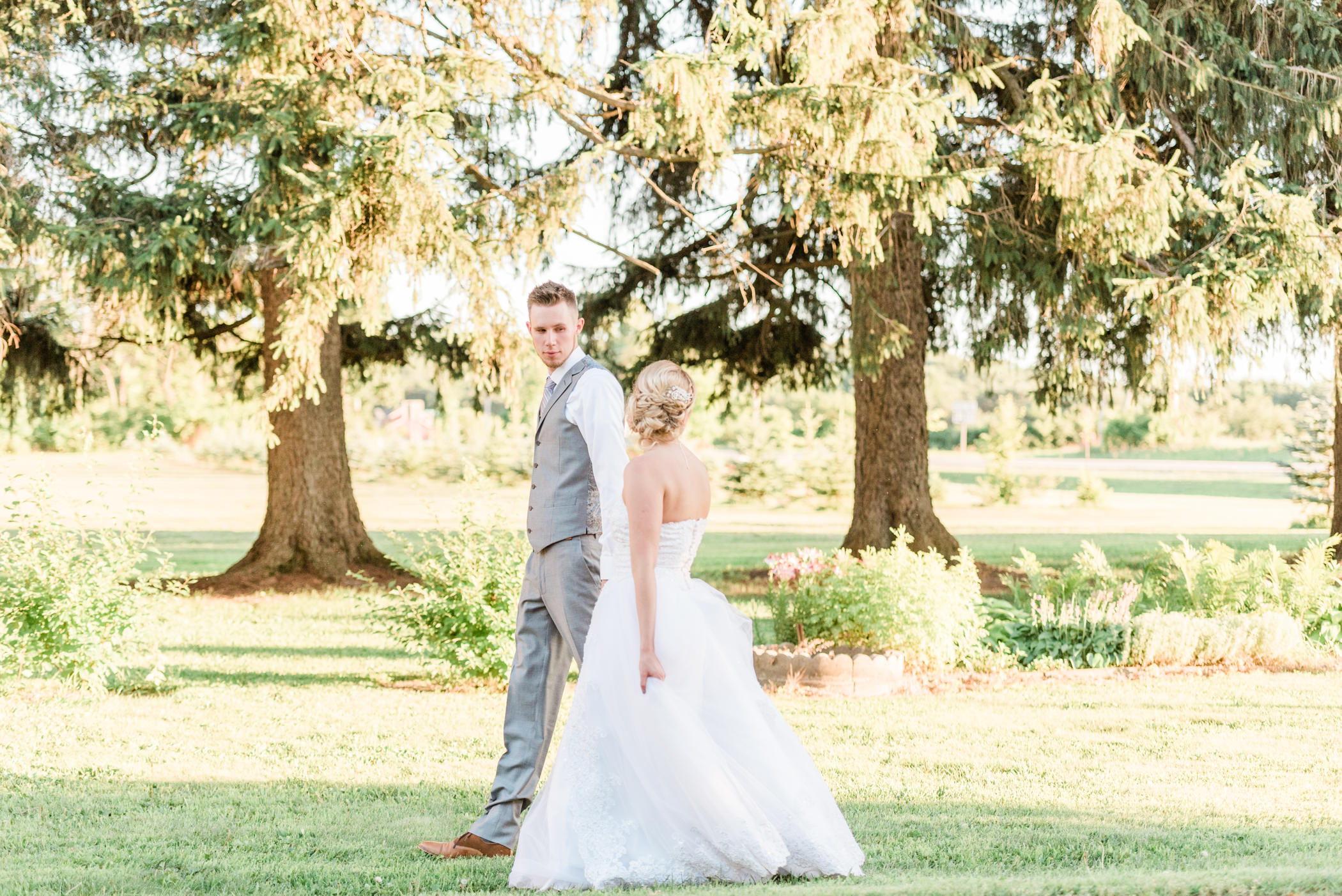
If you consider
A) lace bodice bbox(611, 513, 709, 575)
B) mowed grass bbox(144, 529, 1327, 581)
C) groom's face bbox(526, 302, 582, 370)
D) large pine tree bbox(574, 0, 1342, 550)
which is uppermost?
large pine tree bbox(574, 0, 1342, 550)

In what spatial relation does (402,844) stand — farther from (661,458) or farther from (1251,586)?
(1251,586)

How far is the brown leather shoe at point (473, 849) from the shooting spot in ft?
14.6

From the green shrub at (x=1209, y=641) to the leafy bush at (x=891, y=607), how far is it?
44.3 inches

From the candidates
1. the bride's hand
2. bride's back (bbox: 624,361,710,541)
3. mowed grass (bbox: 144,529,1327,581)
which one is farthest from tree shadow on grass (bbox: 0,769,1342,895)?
mowed grass (bbox: 144,529,1327,581)

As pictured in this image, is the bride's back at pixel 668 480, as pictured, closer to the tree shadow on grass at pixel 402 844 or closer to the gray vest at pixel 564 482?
the gray vest at pixel 564 482

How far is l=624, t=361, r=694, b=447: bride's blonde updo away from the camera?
13.4 feet

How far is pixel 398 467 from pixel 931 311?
3479cm

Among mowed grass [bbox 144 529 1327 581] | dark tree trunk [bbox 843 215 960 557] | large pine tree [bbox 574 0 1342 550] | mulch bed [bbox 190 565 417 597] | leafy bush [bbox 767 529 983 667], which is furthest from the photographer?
mowed grass [bbox 144 529 1327 581]

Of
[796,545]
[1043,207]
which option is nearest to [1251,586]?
[1043,207]

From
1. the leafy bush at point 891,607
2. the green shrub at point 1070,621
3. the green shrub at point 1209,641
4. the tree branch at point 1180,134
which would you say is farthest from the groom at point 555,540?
the tree branch at point 1180,134

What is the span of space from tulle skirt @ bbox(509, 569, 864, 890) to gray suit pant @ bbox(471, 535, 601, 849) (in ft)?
0.43

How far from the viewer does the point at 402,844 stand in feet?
15.4

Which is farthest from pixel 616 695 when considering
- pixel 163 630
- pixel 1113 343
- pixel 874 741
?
pixel 1113 343

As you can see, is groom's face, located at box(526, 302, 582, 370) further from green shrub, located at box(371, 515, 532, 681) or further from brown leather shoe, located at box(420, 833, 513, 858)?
green shrub, located at box(371, 515, 532, 681)
